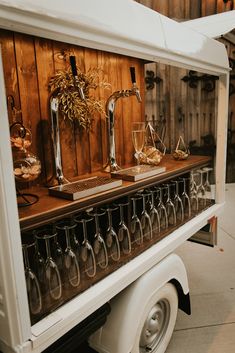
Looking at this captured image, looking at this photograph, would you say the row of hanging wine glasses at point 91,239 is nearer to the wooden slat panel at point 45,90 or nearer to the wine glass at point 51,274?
the wine glass at point 51,274

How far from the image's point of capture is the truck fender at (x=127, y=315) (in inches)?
55.0

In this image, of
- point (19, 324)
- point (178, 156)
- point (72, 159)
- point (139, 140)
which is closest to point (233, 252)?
point (178, 156)

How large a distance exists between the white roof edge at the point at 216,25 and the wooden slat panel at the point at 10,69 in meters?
1.75

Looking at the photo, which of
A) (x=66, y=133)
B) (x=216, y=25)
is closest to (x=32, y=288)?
(x=66, y=133)

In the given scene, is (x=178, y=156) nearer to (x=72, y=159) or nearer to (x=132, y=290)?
(x=72, y=159)

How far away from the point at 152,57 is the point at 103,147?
2.09ft

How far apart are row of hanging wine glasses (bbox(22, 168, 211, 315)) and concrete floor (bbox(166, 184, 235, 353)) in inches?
32.7

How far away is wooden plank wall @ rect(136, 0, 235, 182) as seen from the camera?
17.5ft

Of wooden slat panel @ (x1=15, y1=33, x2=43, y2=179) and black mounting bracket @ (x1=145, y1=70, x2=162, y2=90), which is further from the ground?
black mounting bracket @ (x1=145, y1=70, x2=162, y2=90)

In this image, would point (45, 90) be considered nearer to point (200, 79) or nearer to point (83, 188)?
point (83, 188)

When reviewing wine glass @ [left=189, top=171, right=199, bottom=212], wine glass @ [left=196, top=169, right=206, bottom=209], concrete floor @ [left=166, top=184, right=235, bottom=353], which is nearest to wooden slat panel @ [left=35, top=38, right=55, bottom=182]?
wine glass @ [left=189, top=171, right=199, bottom=212]

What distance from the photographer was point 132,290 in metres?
1.45

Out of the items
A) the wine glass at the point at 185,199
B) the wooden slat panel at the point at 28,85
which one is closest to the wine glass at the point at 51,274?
the wooden slat panel at the point at 28,85

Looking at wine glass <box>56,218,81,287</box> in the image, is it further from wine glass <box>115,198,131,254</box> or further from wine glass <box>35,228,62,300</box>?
wine glass <box>115,198,131,254</box>
